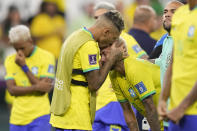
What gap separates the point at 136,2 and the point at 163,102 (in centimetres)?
876

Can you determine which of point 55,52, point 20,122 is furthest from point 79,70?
point 55,52

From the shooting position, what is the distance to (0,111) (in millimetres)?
13914

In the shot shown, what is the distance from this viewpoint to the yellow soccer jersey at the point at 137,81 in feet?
16.9

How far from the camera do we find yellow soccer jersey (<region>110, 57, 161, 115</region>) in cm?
516

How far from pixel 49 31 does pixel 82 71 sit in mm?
7784

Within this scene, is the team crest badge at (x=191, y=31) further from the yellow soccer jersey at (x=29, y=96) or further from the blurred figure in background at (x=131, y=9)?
the blurred figure in background at (x=131, y=9)

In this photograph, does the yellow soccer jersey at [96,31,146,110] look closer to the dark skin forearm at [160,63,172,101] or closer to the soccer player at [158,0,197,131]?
the dark skin forearm at [160,63,172,101]

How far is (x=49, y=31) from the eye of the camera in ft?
42.5

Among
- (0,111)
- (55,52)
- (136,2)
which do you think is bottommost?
(0,111)

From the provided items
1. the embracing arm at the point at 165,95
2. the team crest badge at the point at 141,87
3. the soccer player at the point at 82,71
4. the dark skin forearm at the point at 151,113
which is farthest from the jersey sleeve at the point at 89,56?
the embracing arm at the point at 165,95

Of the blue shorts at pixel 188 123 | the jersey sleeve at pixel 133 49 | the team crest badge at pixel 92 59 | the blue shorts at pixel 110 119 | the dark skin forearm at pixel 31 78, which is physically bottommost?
the blue shorts at pixel 110 119

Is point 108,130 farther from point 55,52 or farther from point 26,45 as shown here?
point 55,52

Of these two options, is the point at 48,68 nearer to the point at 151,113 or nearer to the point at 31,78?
the point at 31,78

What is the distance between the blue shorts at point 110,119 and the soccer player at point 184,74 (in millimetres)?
2691
